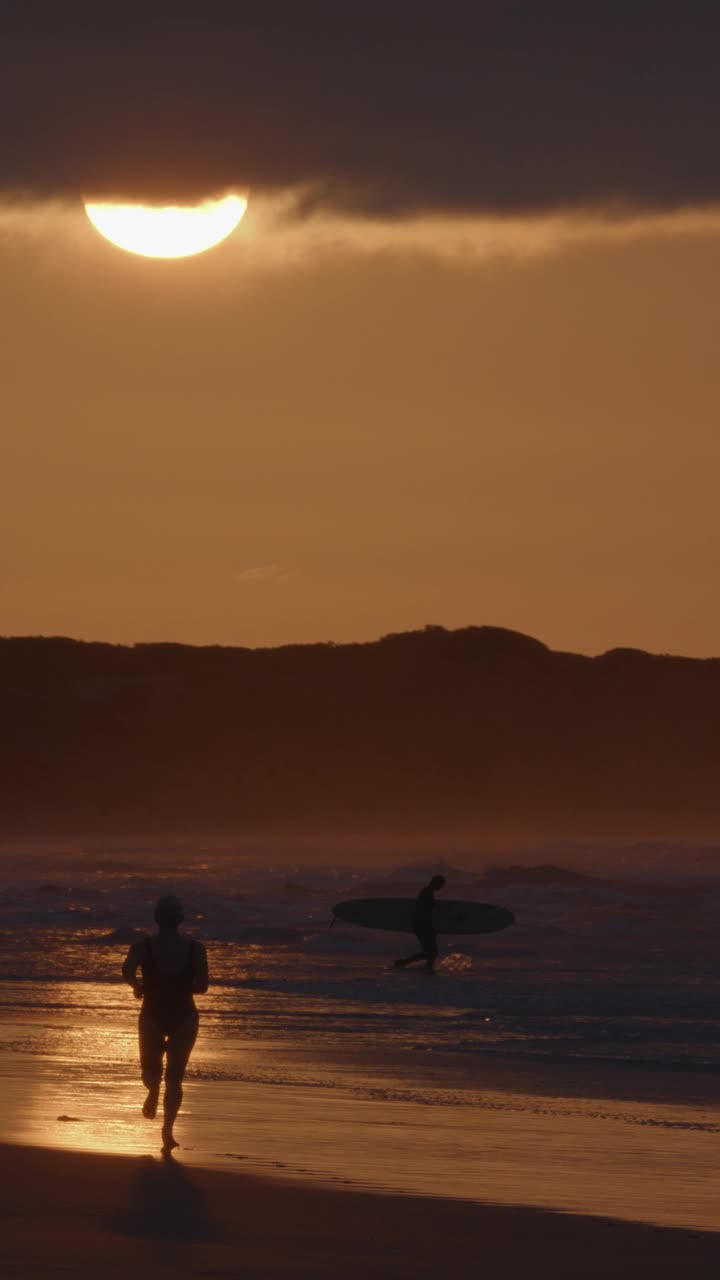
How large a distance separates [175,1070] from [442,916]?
22.1 meters

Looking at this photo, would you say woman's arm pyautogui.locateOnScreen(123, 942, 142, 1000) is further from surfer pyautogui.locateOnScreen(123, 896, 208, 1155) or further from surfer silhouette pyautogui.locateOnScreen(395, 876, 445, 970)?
surfer silhouette pyautogui.locateOnScreen(395, 876, 445, 970)

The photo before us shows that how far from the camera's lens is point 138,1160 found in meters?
11.7

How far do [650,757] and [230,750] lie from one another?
3517 cm

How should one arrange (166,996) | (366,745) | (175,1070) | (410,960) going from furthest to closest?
(366,745) < (410,960) < (166,996) < (175,1070)

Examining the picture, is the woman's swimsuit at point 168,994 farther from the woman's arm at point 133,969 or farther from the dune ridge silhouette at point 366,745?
the dune ridge silhouette at point 366,745

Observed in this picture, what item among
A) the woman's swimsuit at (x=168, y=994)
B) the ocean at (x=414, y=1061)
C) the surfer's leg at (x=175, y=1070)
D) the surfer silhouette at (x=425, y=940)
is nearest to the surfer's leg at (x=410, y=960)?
the surfer silhouette at (x=425, y=940)

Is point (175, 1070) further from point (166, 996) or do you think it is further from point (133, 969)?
point (133, 969)

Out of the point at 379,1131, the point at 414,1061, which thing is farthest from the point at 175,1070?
the point at 414,1061

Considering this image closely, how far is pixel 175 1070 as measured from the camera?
488 inches

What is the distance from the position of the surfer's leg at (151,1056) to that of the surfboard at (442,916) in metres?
20.7

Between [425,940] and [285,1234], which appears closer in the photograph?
[285,1234]

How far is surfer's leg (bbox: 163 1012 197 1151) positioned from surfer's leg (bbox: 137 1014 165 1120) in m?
0.07

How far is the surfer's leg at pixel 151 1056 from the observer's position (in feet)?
41.0

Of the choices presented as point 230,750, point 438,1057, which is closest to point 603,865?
point 438,1057
